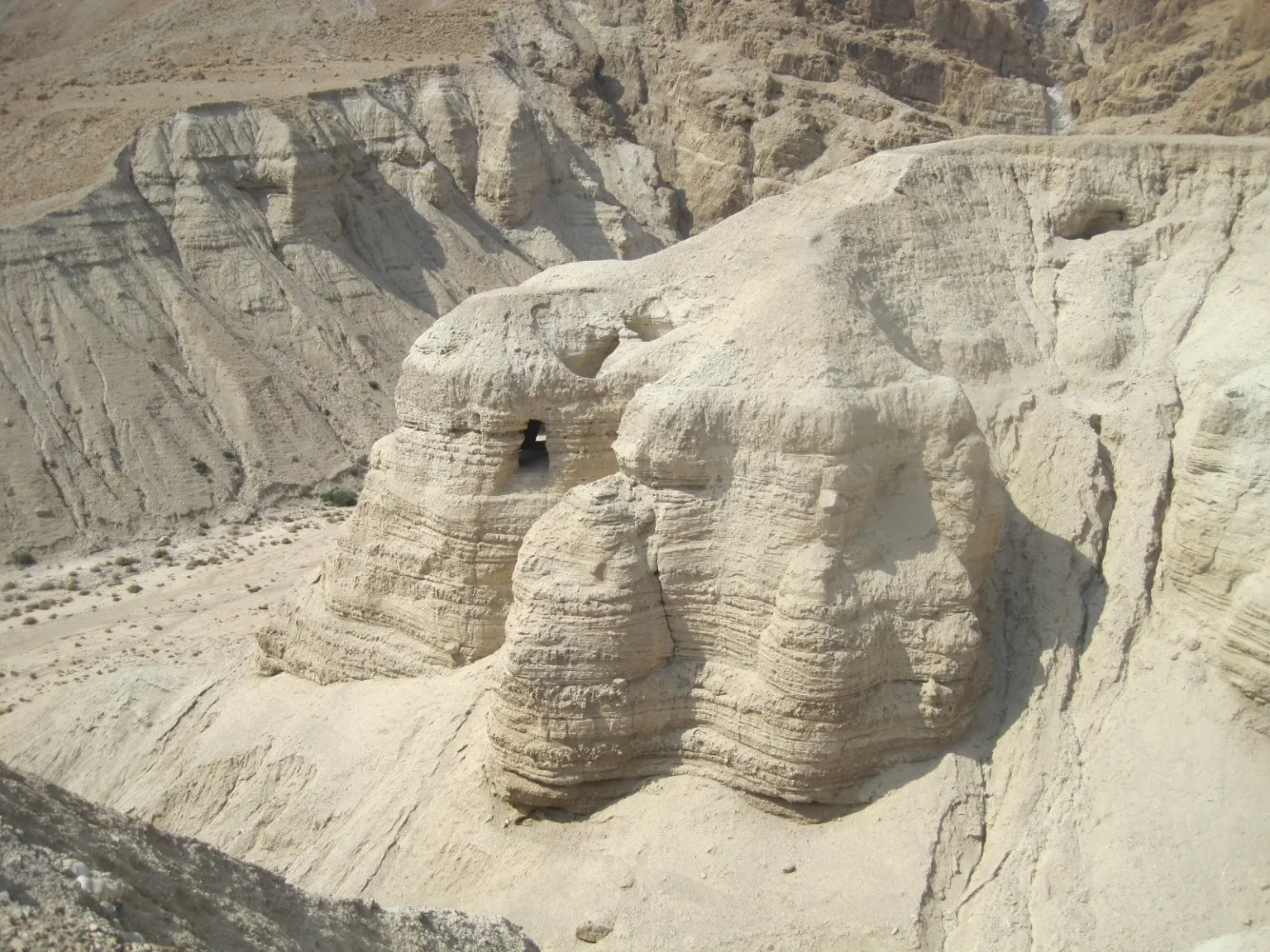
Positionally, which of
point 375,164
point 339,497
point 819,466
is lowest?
point 339,497

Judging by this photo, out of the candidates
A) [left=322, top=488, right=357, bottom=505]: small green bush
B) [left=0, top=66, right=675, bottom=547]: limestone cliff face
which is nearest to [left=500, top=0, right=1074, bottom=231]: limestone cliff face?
[left=0, top=66, right=675, bottom=547]: limestone cliff face

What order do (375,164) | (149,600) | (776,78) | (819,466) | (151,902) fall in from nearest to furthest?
(151,902)
(819,466)
(149,600)
(375,164)
(776,78)

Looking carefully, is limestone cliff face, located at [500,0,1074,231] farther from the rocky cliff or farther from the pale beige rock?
the pale beige rock

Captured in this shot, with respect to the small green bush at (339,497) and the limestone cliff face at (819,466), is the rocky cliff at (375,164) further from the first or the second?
the limestone cliff face at (819,466)

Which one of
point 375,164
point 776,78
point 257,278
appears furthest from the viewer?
point 776,78

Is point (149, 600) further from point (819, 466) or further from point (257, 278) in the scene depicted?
point (819, 466)

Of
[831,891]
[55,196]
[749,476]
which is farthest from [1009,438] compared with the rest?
[55,196]

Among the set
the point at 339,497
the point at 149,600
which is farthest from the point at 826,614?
the point at 339,497
